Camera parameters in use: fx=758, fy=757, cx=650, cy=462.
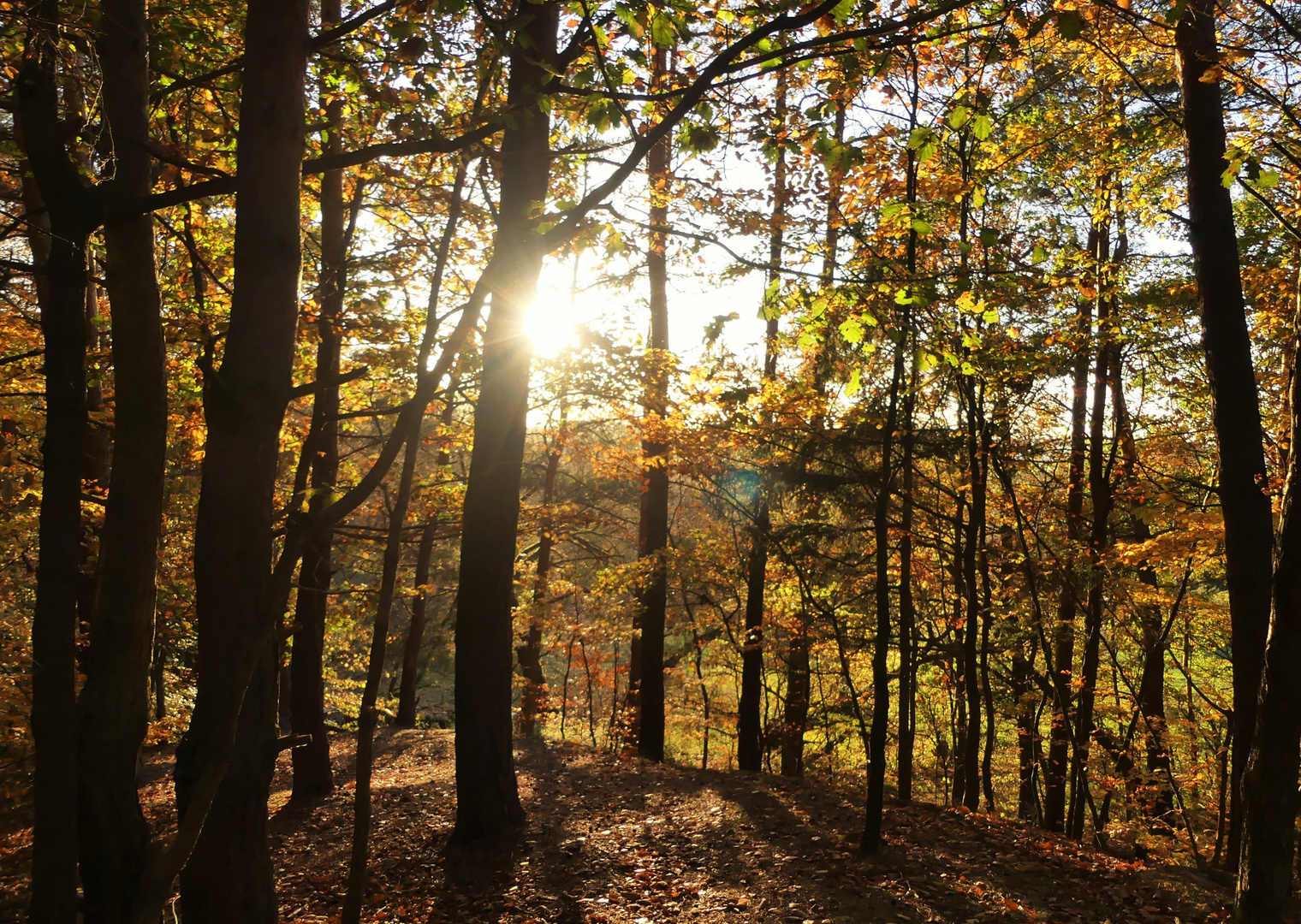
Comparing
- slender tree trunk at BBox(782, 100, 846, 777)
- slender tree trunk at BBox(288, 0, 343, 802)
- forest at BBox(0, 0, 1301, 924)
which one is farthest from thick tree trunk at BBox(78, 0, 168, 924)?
slender tree trunk at BBox(782, 100, 846, 777)

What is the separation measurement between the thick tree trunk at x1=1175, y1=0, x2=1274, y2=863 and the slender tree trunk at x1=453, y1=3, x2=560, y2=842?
556 cm

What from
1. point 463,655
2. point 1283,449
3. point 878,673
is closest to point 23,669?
point 463,655

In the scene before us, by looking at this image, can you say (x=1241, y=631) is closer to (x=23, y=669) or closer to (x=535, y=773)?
(x=535, y=773)

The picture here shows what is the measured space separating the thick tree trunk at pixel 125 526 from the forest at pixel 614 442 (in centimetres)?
2

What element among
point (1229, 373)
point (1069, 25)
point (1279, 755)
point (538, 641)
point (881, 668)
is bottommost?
point (538, 641)

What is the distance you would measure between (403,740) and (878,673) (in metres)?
10.1

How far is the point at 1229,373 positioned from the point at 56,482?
7.84 m

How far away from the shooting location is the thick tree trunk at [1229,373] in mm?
6039

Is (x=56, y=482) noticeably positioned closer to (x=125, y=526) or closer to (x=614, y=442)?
(x=125, y=526)

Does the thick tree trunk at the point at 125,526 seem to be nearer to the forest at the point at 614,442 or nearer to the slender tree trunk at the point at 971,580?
the forest at the point at 614,442

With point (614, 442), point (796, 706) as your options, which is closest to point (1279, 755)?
point (796, 706)

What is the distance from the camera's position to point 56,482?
9.75 ft

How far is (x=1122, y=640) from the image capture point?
48.3 ft

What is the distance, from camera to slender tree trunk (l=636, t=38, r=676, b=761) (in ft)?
38.5
